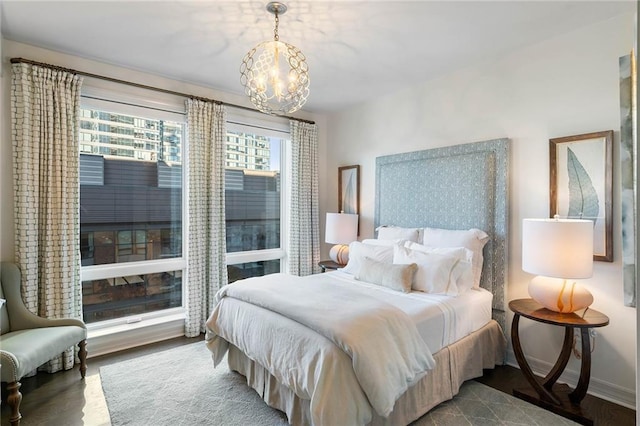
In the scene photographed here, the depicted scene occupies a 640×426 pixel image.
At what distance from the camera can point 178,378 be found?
270cm

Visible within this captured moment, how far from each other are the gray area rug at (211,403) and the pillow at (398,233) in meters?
1.42

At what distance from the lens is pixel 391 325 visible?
1.96m

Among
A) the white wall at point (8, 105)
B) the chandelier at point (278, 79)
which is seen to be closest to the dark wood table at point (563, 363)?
the chandelier at point (278, 79)

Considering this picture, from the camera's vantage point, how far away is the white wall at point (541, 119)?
2.38 metres

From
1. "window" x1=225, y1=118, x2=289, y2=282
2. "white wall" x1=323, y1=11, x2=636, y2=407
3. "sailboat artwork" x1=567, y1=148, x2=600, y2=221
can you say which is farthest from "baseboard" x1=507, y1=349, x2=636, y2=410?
"window" x1=225, y1=118, x2=289, y2=282

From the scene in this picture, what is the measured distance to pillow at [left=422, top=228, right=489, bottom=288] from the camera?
295cm

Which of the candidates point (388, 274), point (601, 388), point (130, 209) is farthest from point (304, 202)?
point (601, 388)

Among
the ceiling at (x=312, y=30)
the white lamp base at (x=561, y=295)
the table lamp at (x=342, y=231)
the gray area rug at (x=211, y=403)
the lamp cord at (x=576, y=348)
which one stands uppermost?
the ceiling at (x=312, y=30)

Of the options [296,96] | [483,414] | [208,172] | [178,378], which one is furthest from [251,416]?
[208,172]

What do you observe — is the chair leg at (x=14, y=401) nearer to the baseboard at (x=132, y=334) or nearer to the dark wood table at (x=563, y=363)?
the baseboard at (x=132, y=334)

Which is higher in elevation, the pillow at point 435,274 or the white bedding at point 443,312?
the pillow at point 435,274

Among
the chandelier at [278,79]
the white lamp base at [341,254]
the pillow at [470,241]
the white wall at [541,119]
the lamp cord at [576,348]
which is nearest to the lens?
the chandelier at [278,79]

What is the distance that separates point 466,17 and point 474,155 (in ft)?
4.16

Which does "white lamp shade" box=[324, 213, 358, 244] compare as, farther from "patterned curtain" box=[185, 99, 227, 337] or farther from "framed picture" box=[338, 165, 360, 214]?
"patterned curtain" box=[185, 99, 227, 337]
